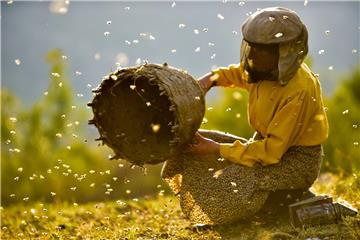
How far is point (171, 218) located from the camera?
726 centimetres

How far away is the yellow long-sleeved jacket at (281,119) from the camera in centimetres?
590

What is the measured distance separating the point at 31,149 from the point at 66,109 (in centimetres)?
187

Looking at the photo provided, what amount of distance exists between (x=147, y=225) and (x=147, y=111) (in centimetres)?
120

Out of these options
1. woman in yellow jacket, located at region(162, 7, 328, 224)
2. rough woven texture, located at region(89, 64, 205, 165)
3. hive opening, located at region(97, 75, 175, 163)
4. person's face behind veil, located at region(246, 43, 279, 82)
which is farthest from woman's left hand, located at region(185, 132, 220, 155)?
person's face behind veil, located at region(246, 43, 279, 82)

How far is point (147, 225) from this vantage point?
709 centimetres

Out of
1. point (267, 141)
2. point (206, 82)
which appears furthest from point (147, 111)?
point (267, 141)

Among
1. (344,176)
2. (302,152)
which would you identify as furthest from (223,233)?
(344,176)

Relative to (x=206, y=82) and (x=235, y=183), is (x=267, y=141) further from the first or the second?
(x=206, y=82)

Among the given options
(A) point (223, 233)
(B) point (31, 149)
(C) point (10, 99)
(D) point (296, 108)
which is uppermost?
(D) point (296, 108)

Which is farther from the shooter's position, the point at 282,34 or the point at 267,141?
the point at 267,141

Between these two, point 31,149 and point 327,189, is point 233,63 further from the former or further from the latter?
point 31,149

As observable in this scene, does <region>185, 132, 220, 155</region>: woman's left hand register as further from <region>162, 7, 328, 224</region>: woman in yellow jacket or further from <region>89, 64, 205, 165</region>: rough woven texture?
<region>89, 64, 205, 165</region>: rough woven texture

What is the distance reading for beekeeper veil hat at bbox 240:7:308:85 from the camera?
19.0 ft

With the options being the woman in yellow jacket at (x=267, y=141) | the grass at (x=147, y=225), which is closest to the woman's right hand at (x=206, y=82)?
the woman in yellow jacket at (x=267, y=141)
